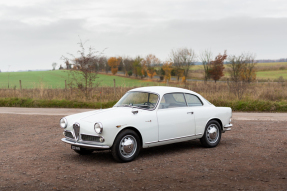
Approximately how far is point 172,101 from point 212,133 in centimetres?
149

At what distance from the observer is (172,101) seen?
313 inches

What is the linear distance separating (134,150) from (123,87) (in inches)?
623

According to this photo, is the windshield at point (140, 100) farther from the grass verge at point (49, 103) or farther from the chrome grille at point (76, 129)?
the grass verge at point (49, 103)

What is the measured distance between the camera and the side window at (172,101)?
7.69 m

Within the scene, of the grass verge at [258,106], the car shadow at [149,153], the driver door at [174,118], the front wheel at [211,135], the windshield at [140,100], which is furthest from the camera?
the grass verge at [258,106]

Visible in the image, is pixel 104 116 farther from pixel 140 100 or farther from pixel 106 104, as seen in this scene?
pixel 106 104

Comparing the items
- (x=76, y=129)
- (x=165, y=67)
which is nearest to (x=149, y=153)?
(x=76, y=129)

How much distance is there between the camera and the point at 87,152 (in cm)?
786

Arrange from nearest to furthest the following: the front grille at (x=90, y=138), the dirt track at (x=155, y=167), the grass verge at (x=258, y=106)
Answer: the dirt track at (x=155, y=167) < the front grille at (x=90, y=138) < the grass verge at (x=258, y=106)

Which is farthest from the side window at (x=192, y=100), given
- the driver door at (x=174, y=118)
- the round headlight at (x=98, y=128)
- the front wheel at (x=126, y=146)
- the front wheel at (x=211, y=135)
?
the round headlight at (x=98, y=128)

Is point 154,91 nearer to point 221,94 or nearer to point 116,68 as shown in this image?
point 221,94

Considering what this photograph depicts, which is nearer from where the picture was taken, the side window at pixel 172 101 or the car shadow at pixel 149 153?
the car shadow at pixel 149 153

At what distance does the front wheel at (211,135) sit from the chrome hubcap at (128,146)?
2230 mm

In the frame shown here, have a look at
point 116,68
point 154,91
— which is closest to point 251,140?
point 154,91
